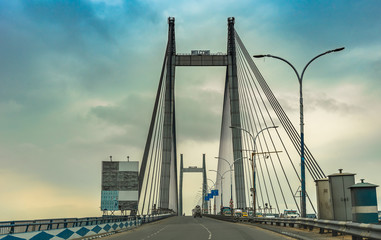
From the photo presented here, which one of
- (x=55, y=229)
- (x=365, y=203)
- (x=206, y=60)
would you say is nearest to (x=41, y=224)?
(x=55, y=229)

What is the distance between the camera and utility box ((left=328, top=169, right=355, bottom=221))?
2139 cm

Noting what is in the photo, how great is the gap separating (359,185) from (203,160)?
444ft

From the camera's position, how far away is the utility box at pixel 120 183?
189ft

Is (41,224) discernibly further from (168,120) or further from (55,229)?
(168,120)

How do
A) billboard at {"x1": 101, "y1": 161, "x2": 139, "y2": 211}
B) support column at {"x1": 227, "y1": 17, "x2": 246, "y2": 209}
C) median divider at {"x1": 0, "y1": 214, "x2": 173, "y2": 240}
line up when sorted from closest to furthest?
median divider at {"x1": 0, "y1": 214, "x2": 173, "y2": 240}, billboard at {"x1": 101, "y1": 161, "x2": 139, "y2": 211}, support column at {"x1": 227, "y1": 17, "x2": 246, "y2": 209}

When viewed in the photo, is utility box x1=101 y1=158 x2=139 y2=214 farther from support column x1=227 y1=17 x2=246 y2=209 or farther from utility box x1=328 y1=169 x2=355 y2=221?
utility box x1=328 y1=169 x2=355 y2=221

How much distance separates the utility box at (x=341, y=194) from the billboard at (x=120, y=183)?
1505 inches

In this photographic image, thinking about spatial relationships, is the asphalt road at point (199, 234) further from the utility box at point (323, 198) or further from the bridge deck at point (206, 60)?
the bridge deck at point (206, 60)

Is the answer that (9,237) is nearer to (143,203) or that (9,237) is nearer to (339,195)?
(339,195)

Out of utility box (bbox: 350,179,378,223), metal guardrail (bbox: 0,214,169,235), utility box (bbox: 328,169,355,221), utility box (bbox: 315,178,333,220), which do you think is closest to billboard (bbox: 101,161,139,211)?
metal guardrail (bbox: 0,214,169,235)

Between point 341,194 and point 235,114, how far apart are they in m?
44.1

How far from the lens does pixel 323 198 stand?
23500 millimetres

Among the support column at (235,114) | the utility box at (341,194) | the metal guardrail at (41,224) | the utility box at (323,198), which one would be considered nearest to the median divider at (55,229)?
the metal guardrail at (41,224)

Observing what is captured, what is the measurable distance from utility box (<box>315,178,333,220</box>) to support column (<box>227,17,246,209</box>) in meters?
38.2
